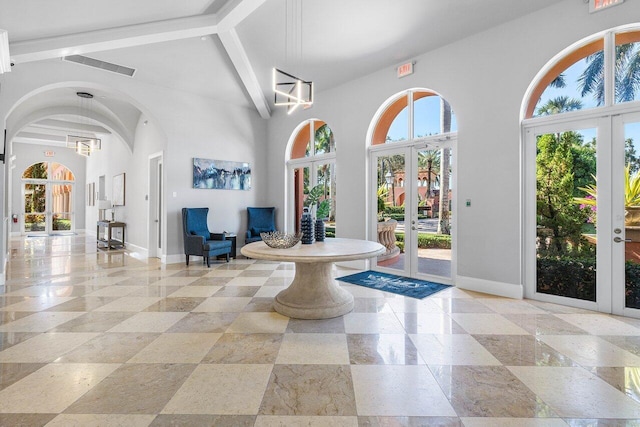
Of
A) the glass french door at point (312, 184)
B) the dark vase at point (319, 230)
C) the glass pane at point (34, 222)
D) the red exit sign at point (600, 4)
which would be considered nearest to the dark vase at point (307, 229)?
the dark vase at point (319, 230)

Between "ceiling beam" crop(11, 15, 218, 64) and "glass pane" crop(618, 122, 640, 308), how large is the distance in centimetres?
548

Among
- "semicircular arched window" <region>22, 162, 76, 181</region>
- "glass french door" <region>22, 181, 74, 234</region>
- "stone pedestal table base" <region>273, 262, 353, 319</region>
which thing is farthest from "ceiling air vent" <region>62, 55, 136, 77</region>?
"glass french door" <region>22, 181, 74, 234</region>

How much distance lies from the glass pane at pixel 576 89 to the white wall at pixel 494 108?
30 centimetres

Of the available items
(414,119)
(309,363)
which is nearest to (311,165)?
(414,119)

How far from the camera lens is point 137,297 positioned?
3.95 metres

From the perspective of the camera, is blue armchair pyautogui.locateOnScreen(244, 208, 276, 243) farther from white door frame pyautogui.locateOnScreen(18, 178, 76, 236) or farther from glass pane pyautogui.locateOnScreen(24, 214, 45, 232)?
glass pane pyautogui.locateOnScreen(24, 214, 45, 232)

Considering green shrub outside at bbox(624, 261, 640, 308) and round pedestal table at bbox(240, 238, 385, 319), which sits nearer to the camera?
round pedestal table at bbox(240, 238, 385, 319)

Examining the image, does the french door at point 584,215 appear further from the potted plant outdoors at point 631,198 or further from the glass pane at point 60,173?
the glass pane at point 60,173

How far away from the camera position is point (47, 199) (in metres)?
12.2

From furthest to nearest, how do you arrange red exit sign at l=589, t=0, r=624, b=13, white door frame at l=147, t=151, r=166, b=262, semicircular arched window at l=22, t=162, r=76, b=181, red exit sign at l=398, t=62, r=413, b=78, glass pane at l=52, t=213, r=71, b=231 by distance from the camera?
glass pane at l=52, t=213, r=71, b=231, semicircular arched window at l=22, t=162, r=76, b=181, white door frame at l=147, t=151, r=166, b=262, red exit sign at l=398, t=62, r=413, b=78, red exit sign at l=589, t=0, r=624, b=13

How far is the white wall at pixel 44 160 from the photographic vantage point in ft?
37.6

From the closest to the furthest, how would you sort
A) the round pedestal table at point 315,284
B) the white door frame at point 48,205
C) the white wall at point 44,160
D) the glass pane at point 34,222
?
the round pedestal table at point 315,284 < the white wall at point 44,160 < the white door frame at point 48,205 < the glass pane at point 34,222

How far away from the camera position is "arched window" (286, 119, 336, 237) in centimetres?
652

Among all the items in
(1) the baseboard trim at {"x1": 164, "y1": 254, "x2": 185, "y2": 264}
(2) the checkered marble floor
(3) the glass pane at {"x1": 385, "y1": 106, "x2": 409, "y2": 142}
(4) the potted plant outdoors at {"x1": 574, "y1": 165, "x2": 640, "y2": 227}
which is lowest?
(2) the checkered marble floor
